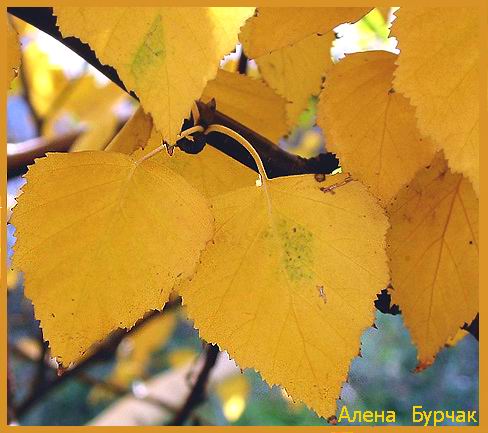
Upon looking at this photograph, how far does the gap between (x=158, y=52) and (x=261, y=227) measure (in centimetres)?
9

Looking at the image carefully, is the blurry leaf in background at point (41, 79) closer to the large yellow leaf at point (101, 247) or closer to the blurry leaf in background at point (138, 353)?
the blurry leaf in background at point (138, 353)

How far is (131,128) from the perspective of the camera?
37 centimetres

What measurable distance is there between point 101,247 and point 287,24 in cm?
11

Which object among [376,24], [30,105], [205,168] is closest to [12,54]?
[205,168]

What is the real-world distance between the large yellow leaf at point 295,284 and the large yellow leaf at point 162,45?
0.24 ft

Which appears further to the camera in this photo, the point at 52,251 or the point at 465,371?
the point at 465,371

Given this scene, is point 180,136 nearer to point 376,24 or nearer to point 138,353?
point 376,24

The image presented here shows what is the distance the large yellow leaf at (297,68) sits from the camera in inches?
15.6

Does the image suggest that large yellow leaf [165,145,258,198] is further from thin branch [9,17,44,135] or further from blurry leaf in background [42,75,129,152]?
thin branch [9,17,44,135]

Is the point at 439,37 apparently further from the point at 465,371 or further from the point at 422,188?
the point at 465,371

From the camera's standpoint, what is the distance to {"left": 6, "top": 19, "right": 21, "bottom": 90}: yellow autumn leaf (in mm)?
273

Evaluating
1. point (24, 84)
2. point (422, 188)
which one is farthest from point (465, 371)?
point (422, 188)

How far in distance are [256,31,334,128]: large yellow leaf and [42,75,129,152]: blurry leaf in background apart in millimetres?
229

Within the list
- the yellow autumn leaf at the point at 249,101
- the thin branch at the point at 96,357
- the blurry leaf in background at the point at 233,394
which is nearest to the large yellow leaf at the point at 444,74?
the yellow autumn leaf at the point at 249,101
